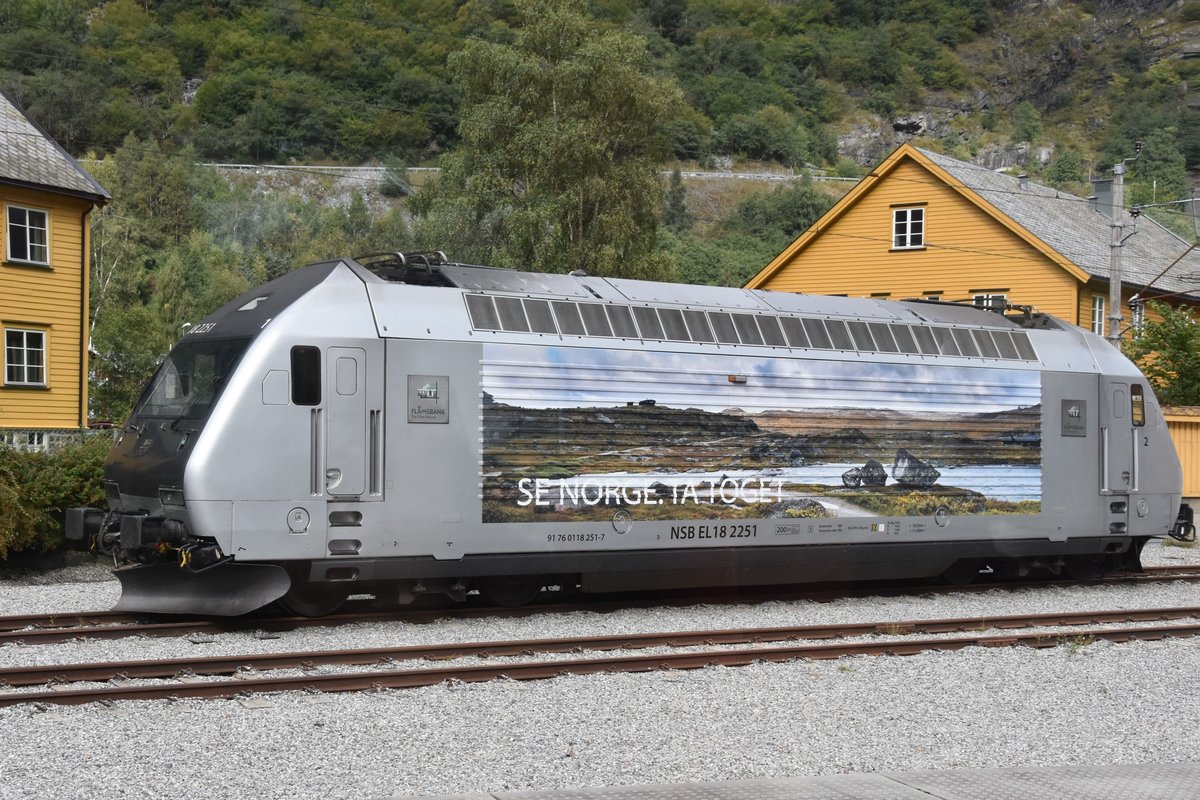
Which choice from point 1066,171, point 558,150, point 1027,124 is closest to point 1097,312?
point 558,150

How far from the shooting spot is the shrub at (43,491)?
48.3ft

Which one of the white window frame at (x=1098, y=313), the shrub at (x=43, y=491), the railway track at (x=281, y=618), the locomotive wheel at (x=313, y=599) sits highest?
the white window frame at (x=1098, y=313)

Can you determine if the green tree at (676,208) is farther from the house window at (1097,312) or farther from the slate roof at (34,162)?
the slate roof at (34,162)

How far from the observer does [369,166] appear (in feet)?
385

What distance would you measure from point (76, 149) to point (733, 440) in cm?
10865

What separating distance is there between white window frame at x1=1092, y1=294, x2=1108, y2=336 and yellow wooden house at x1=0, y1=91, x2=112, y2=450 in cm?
2425

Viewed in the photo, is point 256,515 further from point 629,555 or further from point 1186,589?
point 1186,589

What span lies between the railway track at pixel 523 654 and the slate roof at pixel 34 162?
20.5 meters

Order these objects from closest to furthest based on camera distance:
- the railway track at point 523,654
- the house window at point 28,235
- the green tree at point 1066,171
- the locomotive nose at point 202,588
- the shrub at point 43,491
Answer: the railway track at point 523,654 < the locomotive nose at point 202,588 < the shrub at point 43,491 < the house window at point 28,235 < the green tree at point 1066,171

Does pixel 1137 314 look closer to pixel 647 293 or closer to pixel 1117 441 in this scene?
pixel 1117 441

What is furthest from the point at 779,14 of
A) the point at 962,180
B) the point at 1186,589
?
the point at 1186,589

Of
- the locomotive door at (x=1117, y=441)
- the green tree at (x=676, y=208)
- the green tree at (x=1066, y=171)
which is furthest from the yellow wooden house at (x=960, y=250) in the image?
the green tree at (x=1066, y=171)

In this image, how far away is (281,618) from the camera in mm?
12141

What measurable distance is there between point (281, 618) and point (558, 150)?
928 inches
